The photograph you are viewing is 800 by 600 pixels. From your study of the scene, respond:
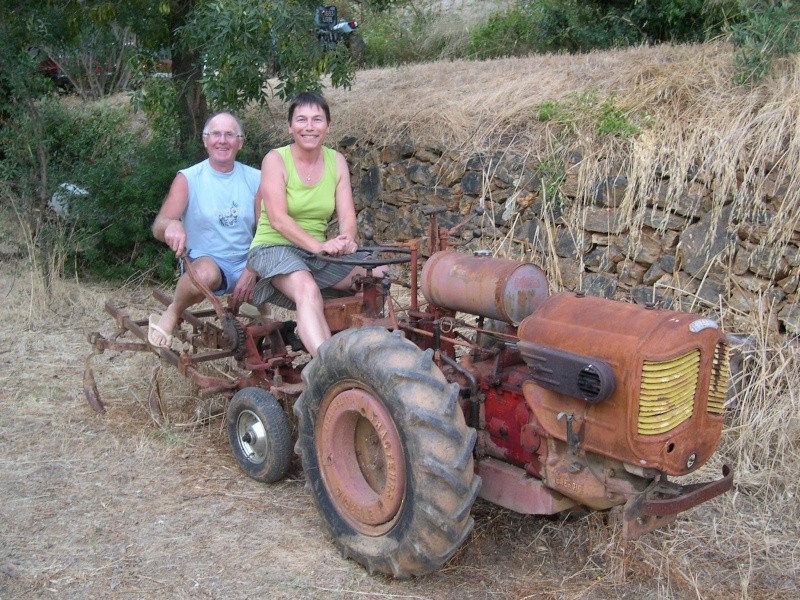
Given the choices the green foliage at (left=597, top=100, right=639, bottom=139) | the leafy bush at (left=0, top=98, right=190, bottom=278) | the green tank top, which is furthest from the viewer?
the leafy bush at (left=0, top=98, right=190, bottom=278)

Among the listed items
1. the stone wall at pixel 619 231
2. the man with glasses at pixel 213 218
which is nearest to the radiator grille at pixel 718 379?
the stone wall at pixel 619 231

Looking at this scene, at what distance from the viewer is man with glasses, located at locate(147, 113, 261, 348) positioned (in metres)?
4.90

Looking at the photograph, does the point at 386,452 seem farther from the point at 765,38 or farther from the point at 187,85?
the point at 187,85

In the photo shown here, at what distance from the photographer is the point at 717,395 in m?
3.03

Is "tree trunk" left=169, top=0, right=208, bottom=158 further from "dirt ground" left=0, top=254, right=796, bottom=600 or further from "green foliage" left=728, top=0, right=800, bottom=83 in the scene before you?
"green foliage" left=728, top=0, right=800, bottom=83

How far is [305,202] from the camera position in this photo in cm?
458

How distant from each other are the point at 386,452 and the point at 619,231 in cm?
290

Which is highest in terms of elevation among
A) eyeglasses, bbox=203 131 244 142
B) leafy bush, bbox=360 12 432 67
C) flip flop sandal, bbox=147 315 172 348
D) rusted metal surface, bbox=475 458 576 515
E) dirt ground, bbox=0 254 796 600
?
leafy bush, bbox=360 12 432 67

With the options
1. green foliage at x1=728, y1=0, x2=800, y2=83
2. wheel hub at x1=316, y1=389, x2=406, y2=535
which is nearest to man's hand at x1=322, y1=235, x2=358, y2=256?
wheel hub at x1=316, y1=389, x2=406, y2=535

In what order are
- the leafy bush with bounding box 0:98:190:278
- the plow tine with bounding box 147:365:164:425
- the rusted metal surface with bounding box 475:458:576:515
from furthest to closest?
1. the leafy bush with bounding box 0:98:190:278
2. the plow tine with bounding box 147:365:164:425
3. the rusted metal surface with bounding box 475:458:576:515

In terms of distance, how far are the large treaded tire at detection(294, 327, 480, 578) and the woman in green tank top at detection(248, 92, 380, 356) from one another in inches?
29.1

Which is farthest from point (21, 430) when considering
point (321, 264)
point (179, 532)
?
point (321, 264)

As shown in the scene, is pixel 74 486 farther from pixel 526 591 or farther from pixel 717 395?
pixel 717 395

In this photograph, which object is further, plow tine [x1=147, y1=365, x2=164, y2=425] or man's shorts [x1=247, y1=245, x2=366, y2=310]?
plow tine [x1=147, y1=365, x2=164, y2=425]
